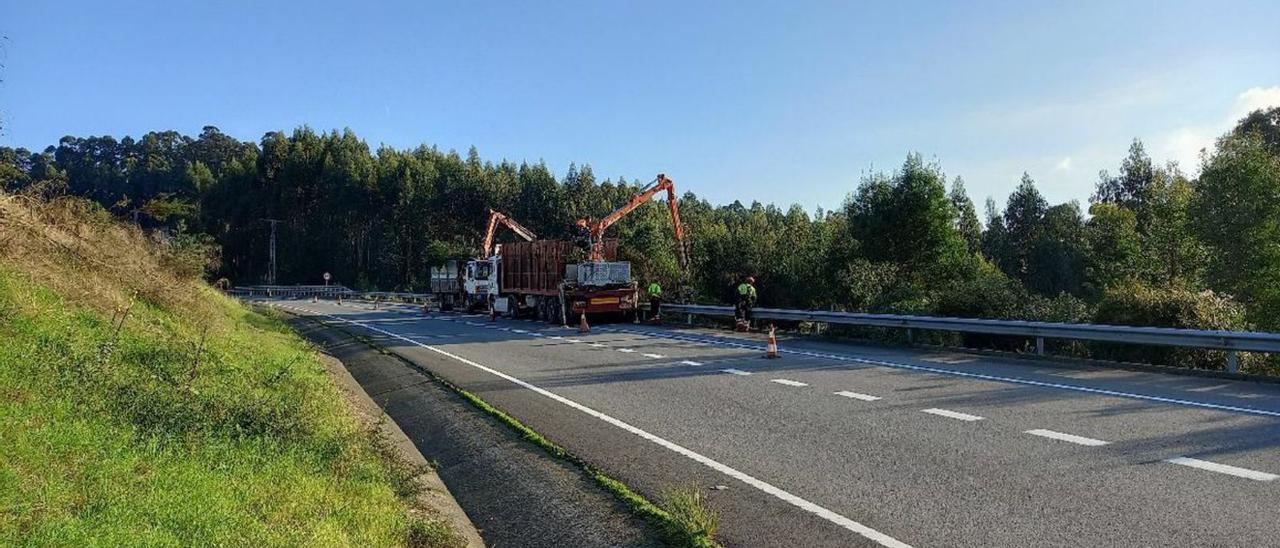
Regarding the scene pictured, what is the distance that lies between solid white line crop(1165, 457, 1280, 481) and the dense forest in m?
10.2

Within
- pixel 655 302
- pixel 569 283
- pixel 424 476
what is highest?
pixel 569 283

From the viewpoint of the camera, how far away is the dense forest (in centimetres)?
2097

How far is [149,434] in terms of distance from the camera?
22.6 feet

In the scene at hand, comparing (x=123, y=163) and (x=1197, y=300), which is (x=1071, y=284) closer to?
(x=1197, y=300)

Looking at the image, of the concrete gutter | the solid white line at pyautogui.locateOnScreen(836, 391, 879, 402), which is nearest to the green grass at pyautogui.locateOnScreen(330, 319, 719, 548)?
the concrete gutter

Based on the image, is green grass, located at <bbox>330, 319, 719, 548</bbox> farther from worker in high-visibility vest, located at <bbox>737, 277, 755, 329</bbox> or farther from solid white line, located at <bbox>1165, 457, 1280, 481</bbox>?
worker in high-visibility vest, located at <bbox>737, 277, 755, 329</bbox>

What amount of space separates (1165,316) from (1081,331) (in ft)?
8.19

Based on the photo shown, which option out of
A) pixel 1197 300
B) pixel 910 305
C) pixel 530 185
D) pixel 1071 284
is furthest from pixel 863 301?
pixel 530 185

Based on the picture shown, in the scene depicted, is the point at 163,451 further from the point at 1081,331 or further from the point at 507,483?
the point at 1081,331

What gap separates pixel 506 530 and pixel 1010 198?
79067 millimetres

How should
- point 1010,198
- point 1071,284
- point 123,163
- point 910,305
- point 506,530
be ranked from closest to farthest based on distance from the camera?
point 506,530, point 910,305, point 1071,284, point 1010,198, point 123,163

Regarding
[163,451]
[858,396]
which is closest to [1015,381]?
[858,396]

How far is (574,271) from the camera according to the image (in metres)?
30.2

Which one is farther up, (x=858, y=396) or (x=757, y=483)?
(x=858, y=396)
